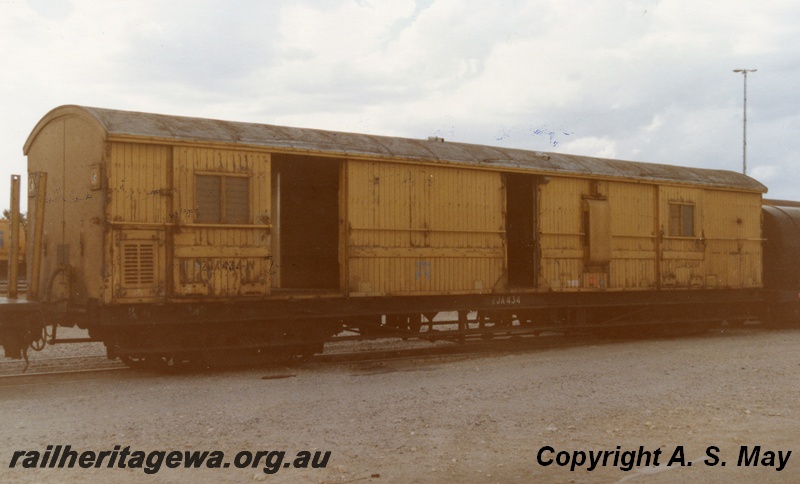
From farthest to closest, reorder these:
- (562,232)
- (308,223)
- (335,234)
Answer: (562,232)
(335,234)
(308,223)

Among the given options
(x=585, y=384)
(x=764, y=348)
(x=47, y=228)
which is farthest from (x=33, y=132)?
(x=764, y=348)

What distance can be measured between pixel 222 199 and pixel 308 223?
312 cm

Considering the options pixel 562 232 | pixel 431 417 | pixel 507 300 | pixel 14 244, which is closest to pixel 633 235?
pixel 562 232

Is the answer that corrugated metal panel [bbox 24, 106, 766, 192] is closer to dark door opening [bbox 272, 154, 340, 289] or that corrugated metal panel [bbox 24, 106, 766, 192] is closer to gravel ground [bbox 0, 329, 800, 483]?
dark door opening [bbox 272, 154, 340, 289]

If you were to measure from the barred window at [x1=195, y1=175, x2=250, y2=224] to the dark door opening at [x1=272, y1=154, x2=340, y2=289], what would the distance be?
1828 millimetres

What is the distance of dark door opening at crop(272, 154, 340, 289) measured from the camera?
13.9 metres

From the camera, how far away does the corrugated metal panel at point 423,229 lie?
41.4 ft

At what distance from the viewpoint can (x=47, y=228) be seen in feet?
39.8

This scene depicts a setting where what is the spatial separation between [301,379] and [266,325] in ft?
5.03

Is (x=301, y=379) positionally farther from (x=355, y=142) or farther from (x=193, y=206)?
(x=355, y=142)

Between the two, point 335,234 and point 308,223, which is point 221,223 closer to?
point 308,223

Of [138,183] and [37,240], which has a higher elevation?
[138,183]

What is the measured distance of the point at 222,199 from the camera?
447 inches

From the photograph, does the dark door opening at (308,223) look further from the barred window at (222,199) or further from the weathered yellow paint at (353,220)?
the barred window at (222,199)
